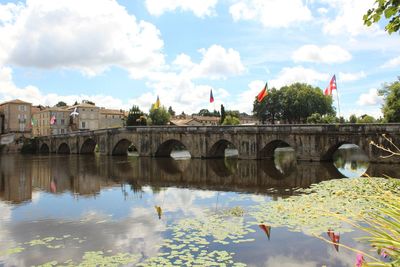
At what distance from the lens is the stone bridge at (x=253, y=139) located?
2989 centimetres

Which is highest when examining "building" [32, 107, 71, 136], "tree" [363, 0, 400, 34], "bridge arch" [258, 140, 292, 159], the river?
"building" [32, 107, 71, 136]

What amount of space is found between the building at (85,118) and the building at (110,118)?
5.09m

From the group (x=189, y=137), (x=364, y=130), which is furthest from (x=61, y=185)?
(x=364, y=130)

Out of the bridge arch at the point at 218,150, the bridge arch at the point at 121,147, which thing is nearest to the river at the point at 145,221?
the bridge arch at the point at 218,150

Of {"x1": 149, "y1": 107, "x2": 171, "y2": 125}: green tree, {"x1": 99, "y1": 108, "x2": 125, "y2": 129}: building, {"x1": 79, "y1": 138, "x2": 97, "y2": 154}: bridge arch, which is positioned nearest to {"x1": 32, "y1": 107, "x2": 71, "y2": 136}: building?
{"x1": 99, "y1": 108, "x2": 125, "y2": 129}: building

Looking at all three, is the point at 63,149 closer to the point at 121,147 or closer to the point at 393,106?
the point at 121,147

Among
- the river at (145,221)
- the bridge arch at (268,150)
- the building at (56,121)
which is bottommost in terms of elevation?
the river at (145,221)

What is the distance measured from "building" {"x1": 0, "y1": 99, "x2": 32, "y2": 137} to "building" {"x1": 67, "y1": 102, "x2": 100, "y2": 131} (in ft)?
35.2

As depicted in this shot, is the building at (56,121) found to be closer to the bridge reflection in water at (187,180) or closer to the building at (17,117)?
the building at (17,117)

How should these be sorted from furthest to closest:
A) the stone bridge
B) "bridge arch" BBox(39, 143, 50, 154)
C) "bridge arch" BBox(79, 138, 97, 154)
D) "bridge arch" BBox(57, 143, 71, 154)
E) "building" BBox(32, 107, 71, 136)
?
Answer: "building" BBox(32, 107, 71, 136), "bridge arch" BBox(39, 143, 50, 154), "bridge arch" BBox(57, 143, 71, 154), "bridge arch" BBox(79, 138, 97, 154), the stone bridge

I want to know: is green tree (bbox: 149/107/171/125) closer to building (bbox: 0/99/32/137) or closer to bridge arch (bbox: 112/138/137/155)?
bridge arch (bbox: 112/138/137/155)

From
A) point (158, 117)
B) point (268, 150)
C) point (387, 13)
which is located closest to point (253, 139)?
point (268, 150)

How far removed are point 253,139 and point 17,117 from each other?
7375cm

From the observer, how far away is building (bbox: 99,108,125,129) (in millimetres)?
98875
